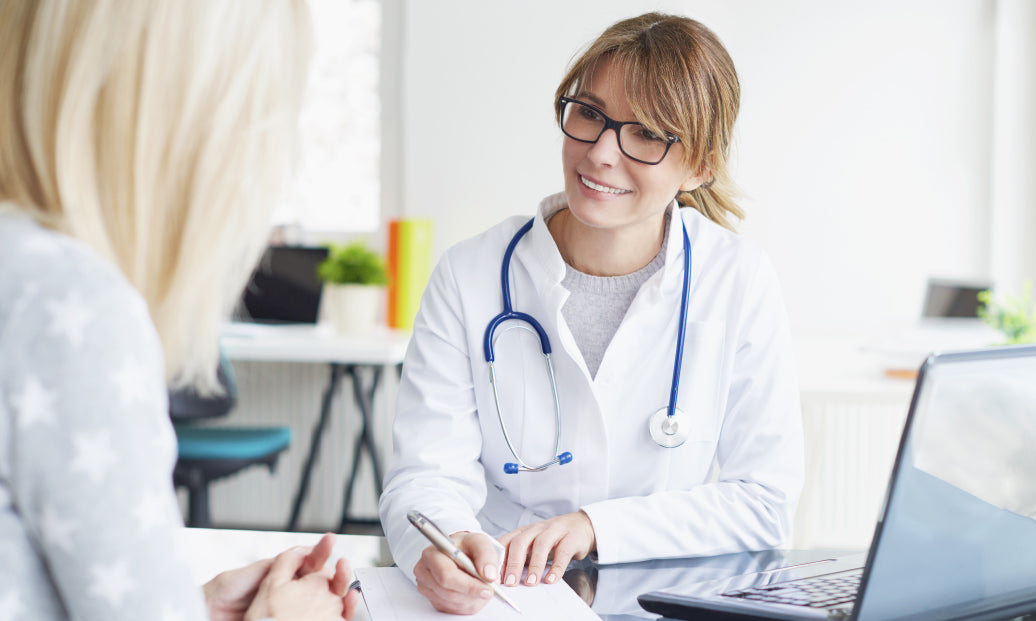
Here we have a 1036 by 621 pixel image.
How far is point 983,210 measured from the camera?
3.15m

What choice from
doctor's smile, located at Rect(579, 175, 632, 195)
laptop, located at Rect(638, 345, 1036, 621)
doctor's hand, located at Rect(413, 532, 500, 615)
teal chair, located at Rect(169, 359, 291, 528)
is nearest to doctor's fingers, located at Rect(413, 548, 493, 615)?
doctor's hand, located at Rect(413, 532, 500, 615)

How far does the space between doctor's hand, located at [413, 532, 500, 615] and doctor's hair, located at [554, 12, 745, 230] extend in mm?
658

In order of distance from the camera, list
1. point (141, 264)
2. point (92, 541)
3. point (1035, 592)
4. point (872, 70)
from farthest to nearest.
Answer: point (872, 70) → point (1035, 592) → point (141, 264) → point (92, 541)

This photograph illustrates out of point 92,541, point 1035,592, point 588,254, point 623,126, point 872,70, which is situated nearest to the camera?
point 92,541

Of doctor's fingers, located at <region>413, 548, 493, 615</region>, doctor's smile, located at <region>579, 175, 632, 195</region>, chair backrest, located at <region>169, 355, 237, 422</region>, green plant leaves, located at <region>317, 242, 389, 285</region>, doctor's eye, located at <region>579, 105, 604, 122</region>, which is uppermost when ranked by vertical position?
doctor's eye, located at <region>579, 105, 604, 122</region>

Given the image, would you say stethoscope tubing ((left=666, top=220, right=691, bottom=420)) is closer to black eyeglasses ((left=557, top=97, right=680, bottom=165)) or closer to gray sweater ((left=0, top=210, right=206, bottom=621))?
black eyeglasses ((left=557, top=97, right=680, bottom=165))

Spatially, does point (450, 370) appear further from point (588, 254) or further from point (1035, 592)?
point (1035, 592)

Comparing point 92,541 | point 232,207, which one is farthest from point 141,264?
point 92,541

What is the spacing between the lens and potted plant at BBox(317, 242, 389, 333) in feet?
9.93

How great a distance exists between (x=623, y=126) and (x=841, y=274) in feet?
6.89

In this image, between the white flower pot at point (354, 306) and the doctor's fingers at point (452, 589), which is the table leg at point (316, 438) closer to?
the white flower pot at point (354, 306)

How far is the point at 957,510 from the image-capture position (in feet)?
2.42

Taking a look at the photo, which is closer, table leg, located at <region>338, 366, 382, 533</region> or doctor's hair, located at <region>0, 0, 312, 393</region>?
doctor's hair, located at <region>0, 0, 312, 393</region>

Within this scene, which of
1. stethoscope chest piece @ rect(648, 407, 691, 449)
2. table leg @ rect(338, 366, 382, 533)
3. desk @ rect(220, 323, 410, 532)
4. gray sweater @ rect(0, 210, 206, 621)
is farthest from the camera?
table leg @ rect(338, 366, 382, 533)
